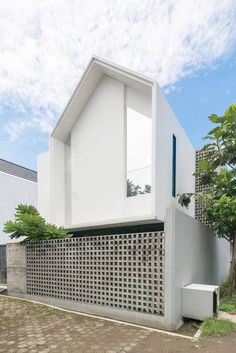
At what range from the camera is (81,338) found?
542cm

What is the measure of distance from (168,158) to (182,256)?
384 centimetres

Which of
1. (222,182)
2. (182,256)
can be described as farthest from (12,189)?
(182,256)

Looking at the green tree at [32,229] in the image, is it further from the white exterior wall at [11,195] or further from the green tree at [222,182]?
the white exterior wall at [11,195]

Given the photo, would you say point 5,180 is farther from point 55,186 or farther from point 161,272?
point 161,272

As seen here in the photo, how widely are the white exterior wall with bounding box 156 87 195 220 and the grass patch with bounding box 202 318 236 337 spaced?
3.36 metres

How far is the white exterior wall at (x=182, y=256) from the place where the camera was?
595 cm

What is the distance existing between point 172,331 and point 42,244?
16.3ft

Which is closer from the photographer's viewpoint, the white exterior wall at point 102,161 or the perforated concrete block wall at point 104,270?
the perforated concrete block wall at point 104,270

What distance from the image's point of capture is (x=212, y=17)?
811cm

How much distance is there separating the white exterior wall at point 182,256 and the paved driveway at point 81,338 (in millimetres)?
823

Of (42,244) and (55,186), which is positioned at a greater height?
(55,186)

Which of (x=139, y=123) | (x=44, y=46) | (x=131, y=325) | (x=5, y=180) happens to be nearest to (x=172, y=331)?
(x=131, y=325)

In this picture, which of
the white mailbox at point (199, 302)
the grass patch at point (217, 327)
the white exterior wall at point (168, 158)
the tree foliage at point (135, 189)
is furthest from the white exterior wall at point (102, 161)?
the grass patch at point (217, 327)

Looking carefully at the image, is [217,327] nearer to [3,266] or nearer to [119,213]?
[119,213]
